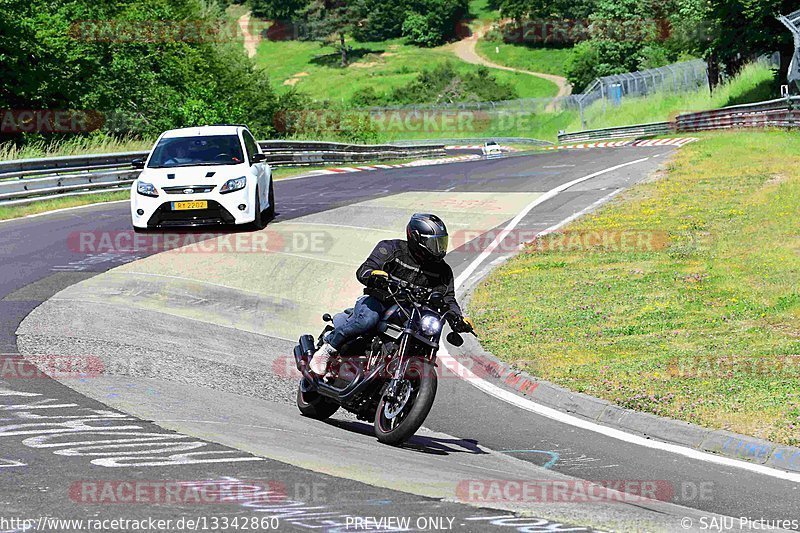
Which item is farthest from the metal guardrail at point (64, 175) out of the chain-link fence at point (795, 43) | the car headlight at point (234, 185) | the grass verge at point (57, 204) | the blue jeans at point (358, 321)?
the chain-link fence at point (795, 43)

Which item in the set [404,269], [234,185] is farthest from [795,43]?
[404,269]

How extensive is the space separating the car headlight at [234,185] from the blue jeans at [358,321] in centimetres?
1116

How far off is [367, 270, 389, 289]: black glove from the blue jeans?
0.92ft

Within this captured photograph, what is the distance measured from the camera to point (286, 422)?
365 inches

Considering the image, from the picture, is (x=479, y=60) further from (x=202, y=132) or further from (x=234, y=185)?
(x=234, y=185)

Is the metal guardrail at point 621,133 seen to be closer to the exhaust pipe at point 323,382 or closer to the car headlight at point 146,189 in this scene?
the car headlight at point 146,189

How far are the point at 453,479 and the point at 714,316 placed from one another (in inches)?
308

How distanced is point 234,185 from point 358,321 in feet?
38.1

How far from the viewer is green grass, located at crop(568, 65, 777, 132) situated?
60625mm

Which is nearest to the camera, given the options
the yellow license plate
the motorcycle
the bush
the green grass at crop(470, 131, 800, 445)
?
the motorcycle

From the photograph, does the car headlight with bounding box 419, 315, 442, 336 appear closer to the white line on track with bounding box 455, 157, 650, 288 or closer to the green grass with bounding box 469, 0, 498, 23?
the white line on track with bounding box 455, 157, 650, 288

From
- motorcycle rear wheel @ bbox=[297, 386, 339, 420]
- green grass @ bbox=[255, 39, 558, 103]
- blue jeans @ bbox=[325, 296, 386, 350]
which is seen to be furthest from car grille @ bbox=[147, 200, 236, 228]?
green grass @ bbox=[255, 39, 558, 103]

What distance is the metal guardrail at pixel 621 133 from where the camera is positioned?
63281 millimetres

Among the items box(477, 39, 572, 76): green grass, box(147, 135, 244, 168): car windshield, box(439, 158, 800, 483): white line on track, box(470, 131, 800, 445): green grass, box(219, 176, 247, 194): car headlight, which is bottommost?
box(439, 158, 800, 483): white line on track
